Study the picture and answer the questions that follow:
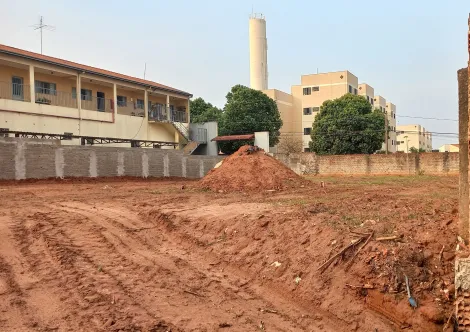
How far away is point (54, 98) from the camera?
28.6 meters

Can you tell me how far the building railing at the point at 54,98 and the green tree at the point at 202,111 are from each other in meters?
20.0

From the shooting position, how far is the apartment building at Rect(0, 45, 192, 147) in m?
25.8

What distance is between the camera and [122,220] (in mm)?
9750

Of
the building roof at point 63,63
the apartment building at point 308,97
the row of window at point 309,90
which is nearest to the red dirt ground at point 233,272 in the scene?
the building roof at point 63,63

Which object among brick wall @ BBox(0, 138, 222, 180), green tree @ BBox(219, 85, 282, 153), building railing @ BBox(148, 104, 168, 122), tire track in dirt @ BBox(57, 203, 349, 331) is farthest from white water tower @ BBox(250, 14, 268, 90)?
tire track in dirt @ BBox(57, 203, 349, 331)

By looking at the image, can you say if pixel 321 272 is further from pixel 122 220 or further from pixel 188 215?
pixel 122 220

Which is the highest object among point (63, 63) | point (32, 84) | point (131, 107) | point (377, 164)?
point (63, 63)

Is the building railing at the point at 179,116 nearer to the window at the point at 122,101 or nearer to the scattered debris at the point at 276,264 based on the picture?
the window at the point at 122,101

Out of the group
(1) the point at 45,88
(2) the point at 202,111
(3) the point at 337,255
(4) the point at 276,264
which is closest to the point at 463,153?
(3) the point at 337,255

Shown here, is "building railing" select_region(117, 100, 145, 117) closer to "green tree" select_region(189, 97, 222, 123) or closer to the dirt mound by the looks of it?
"green tree" select_region(189, 97, 222, 123)

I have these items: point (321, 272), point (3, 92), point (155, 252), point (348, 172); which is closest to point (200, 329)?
point (321, 272)

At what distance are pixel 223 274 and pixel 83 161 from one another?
18347 mm

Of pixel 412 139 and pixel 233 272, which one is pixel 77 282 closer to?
pixel 233 272

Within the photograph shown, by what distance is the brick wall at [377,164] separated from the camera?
3258cm
